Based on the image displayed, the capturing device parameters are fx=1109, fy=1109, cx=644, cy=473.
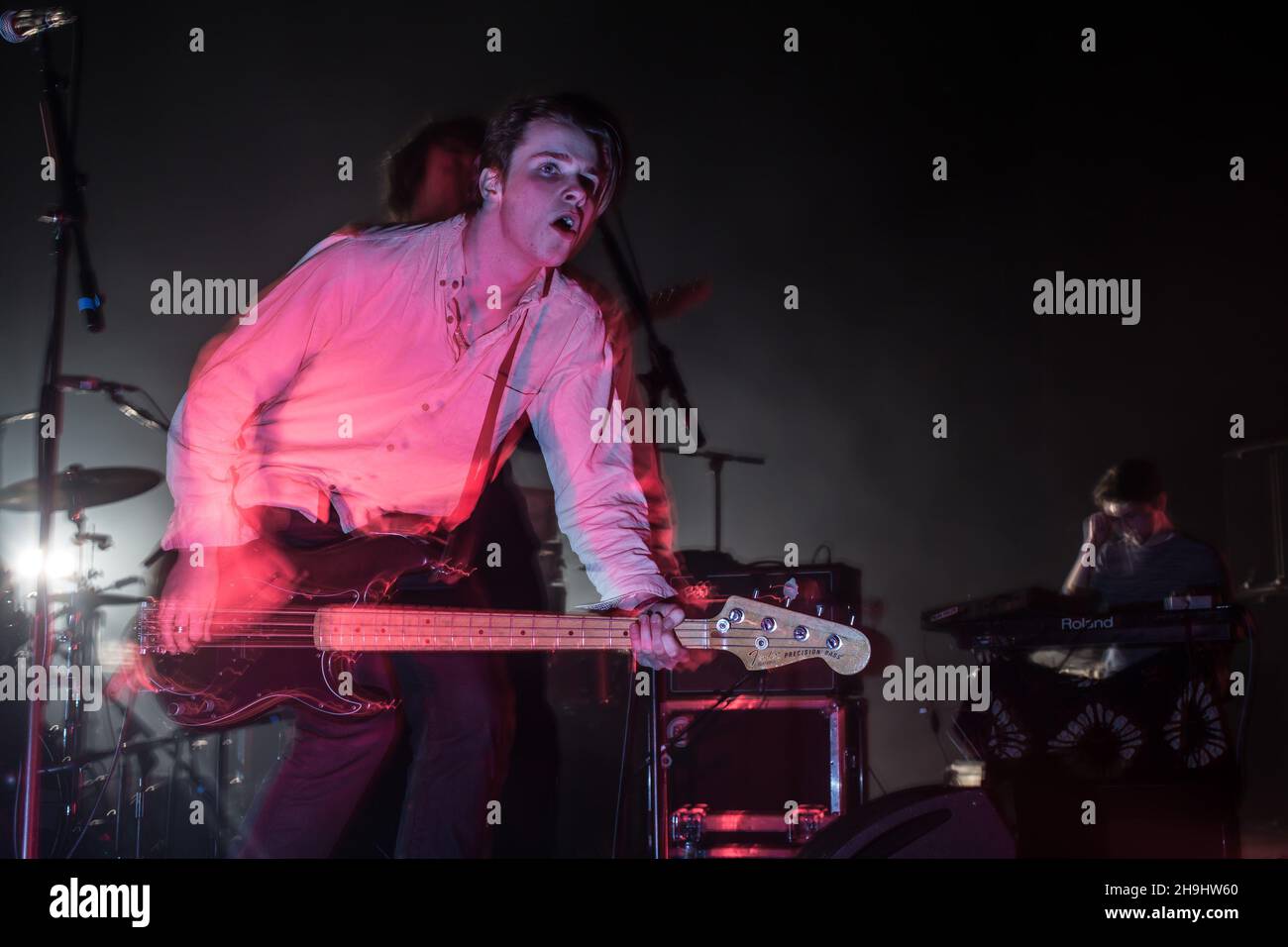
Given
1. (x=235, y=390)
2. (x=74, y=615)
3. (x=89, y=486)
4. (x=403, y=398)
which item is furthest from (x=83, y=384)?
(x=403, y=398)

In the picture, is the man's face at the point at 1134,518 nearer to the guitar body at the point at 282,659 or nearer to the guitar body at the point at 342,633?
the guitar body at the point at 342,633

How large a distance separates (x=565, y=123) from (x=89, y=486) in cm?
178

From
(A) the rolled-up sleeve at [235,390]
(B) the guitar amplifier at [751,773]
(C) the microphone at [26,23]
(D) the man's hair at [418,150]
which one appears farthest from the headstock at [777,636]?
(C) the microphone at [26,23]

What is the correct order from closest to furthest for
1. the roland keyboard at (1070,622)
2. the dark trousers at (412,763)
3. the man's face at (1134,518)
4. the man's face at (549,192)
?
1. the dark trousers at (412,763)
2. the roland keyboard at (1070,622)
3. the man's face at (549,192)
4. the man's face at (1134,518)

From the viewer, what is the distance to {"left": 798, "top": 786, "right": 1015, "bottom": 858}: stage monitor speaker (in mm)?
1955

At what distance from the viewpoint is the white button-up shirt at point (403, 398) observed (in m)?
2.92

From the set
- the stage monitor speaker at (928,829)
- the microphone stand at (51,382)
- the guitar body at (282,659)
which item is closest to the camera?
the stage monitor speaker at (928,829)

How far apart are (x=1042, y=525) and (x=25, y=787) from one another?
306 cm

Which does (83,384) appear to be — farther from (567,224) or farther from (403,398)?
(567,224)

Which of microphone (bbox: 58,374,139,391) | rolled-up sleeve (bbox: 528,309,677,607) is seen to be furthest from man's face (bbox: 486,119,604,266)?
microphone (bbox: 58,374,139,391)

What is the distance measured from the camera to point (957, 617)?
10.6 ft

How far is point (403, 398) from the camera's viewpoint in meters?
3.06

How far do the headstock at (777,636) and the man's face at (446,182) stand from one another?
1.45 metres
